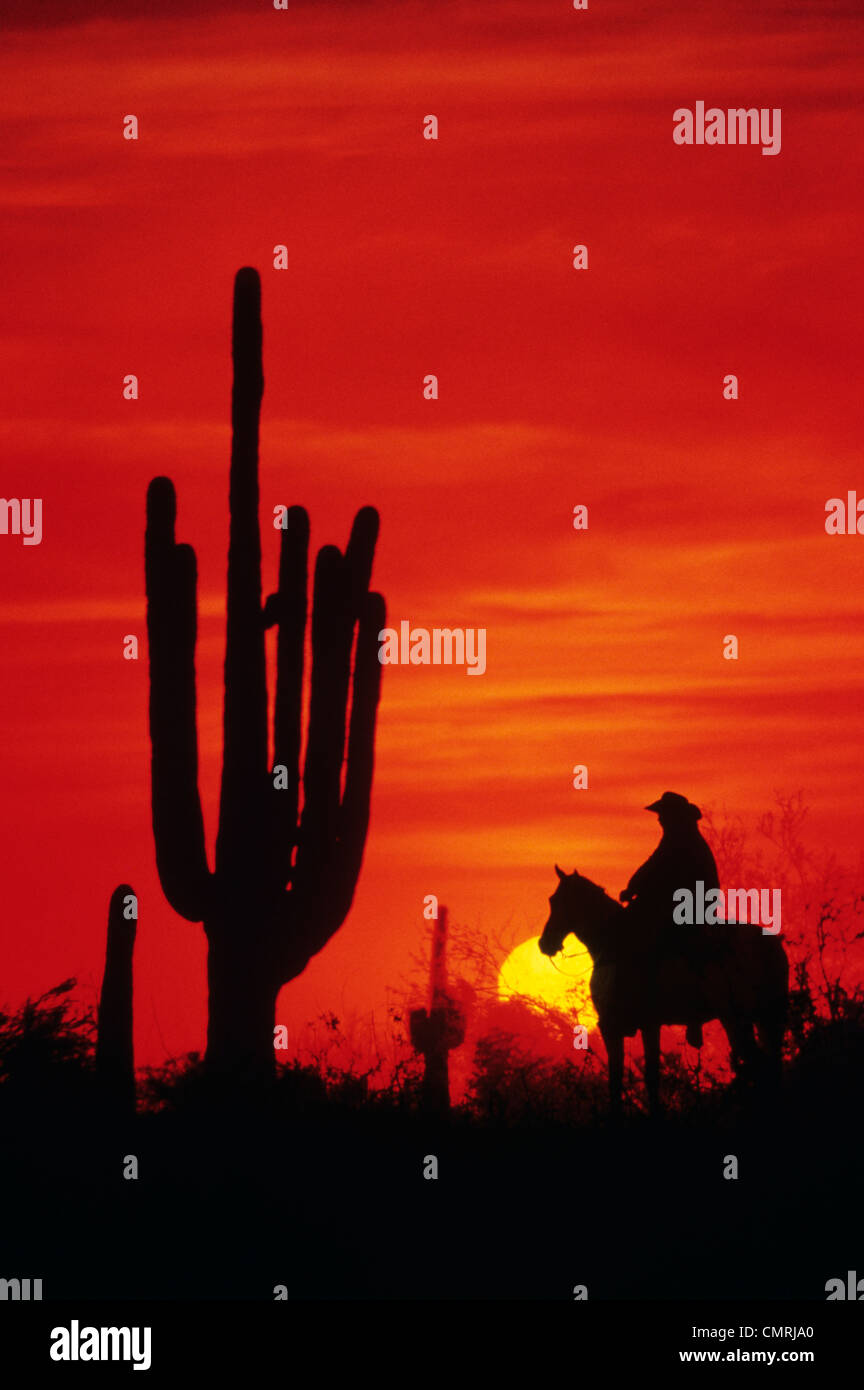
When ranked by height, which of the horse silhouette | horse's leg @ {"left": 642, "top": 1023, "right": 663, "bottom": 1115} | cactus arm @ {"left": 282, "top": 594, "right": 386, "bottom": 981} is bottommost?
horse's leg @ {"left": 642, "top": 1023, "right": 663, "bottom": 1115}

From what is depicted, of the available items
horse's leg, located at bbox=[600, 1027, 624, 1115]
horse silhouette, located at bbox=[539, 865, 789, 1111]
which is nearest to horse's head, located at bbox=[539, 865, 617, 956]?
horse silhouette, located at bbox=[539, 865, 789, 1111]

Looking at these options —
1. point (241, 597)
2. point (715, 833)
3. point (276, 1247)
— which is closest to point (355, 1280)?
point (276, 1247)

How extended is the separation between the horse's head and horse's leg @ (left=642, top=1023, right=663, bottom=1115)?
0.81m

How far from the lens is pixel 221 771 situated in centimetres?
1515

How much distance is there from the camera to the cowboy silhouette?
1449cm

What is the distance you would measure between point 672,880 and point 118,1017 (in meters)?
4.47

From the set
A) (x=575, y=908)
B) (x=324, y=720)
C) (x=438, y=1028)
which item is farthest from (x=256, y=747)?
(x=438, y=1028)

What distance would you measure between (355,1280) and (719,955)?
4457 mm

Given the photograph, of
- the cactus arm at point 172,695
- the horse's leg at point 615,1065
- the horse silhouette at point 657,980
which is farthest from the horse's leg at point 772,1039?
the cactus arm at point 172,695

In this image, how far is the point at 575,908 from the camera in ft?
49.3

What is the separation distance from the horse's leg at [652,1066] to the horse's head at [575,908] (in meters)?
0.81

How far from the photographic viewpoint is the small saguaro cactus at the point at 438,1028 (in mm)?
16594

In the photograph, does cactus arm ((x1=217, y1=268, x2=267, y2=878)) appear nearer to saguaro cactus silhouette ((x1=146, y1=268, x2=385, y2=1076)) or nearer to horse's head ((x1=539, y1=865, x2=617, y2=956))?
saguaro cactus silhouette ((x1=146, y1=268, x2=385, y2=1076))
